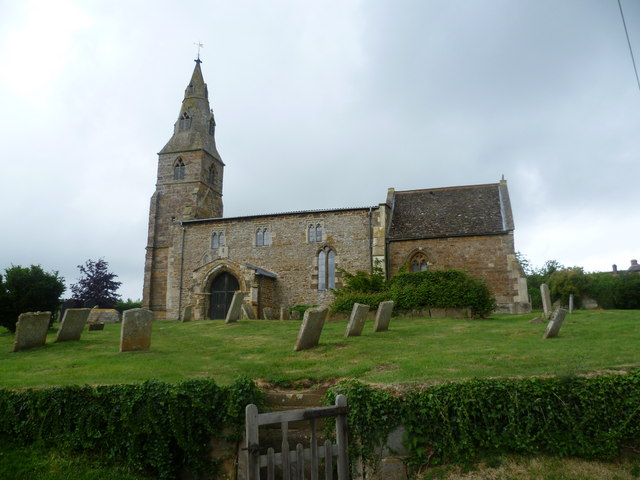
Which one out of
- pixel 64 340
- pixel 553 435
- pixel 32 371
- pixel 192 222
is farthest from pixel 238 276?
pixel 553 435

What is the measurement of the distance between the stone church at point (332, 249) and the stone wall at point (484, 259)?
0.05 m

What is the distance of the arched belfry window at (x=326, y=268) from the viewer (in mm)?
27531

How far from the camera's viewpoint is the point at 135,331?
37.6 feet

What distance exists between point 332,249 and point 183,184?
14627 millimetres

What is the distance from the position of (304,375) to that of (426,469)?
266 cm

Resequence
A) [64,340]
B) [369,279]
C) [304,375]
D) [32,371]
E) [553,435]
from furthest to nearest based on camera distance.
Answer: [369,279] → [64,340] → [32,371] → [304,375] → [553,435]

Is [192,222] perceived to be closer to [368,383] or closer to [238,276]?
[238,276]

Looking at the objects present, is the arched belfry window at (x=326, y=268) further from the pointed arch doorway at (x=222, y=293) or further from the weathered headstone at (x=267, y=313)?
the pointed arch doorway at (x=222, y=293)

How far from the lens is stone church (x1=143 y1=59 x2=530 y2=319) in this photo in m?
25.1

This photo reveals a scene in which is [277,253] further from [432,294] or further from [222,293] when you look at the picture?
[432,294]

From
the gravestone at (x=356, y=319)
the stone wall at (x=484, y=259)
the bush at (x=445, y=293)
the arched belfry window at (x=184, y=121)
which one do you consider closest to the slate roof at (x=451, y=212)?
the stone wall at (x=484, y=259)

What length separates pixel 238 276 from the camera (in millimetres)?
26203

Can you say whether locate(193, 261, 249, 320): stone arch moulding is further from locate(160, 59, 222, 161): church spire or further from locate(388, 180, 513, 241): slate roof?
locate(160, 59, 222, 161): church spire

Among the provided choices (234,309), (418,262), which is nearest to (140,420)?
(234,309)
